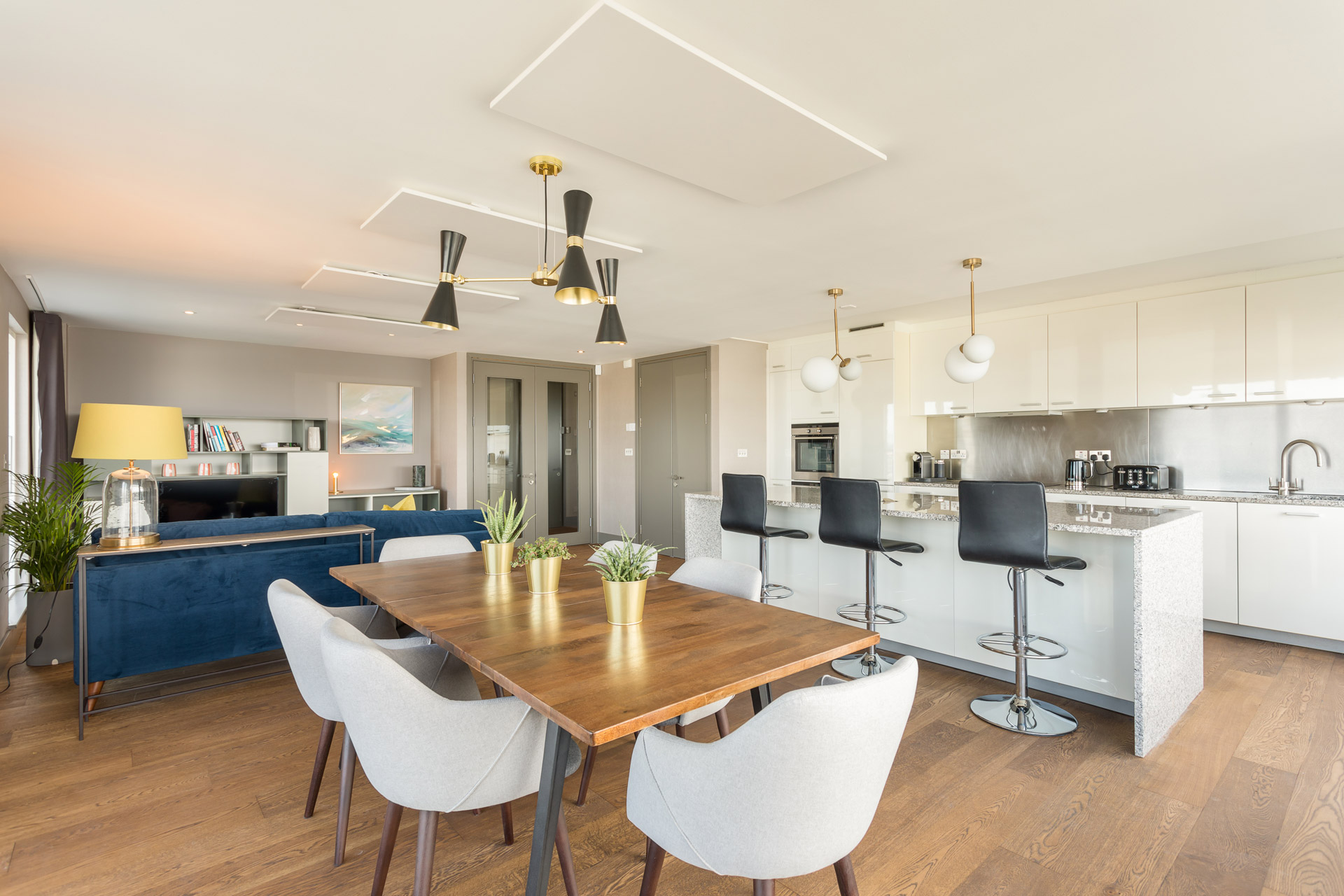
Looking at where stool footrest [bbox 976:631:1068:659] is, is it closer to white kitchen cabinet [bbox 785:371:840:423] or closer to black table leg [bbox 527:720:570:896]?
black table leg [bbox 527:720:570:896]

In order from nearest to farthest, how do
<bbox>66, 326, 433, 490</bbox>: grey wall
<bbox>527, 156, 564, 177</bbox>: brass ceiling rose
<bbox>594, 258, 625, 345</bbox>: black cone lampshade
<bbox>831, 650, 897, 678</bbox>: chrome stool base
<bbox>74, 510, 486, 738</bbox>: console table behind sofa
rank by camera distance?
<bbox>527, 156, 564, 177</bbox>: brass ceiling rose < <bbox>594, 258, 625, 345</bbox>: black cone lampshade < <bbox>74, 510, 486, 738</bbox>: console table behind sofa < <bbox>831, 650, 897, 678</bbox>: chrome stool base < <bbox>66, 326, 433, 490</bbox>: grey wall

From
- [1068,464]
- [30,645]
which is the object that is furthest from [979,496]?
[30,645]

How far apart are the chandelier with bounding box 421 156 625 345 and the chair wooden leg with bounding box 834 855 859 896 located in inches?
62.7

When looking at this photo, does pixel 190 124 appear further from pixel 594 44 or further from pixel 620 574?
pixel 620 574

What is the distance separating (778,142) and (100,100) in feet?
6.63

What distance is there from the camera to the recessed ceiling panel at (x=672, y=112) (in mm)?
1588

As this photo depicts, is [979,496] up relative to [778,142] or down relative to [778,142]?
down

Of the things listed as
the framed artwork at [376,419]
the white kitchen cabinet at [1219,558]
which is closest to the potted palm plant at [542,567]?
the white kitchen cabinet at [1219,558]

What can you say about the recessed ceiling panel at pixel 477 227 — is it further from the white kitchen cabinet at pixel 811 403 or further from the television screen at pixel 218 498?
the television screen at pixel 218 498

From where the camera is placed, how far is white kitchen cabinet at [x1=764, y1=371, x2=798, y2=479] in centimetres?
640

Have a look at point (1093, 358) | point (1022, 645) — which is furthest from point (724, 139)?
point (1093, 358)

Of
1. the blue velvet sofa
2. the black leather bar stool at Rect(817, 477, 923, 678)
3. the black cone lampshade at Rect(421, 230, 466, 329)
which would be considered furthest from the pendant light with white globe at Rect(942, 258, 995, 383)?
the blue velvet sofa

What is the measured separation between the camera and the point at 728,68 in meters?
1.69

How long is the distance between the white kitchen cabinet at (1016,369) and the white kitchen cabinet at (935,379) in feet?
0.41
